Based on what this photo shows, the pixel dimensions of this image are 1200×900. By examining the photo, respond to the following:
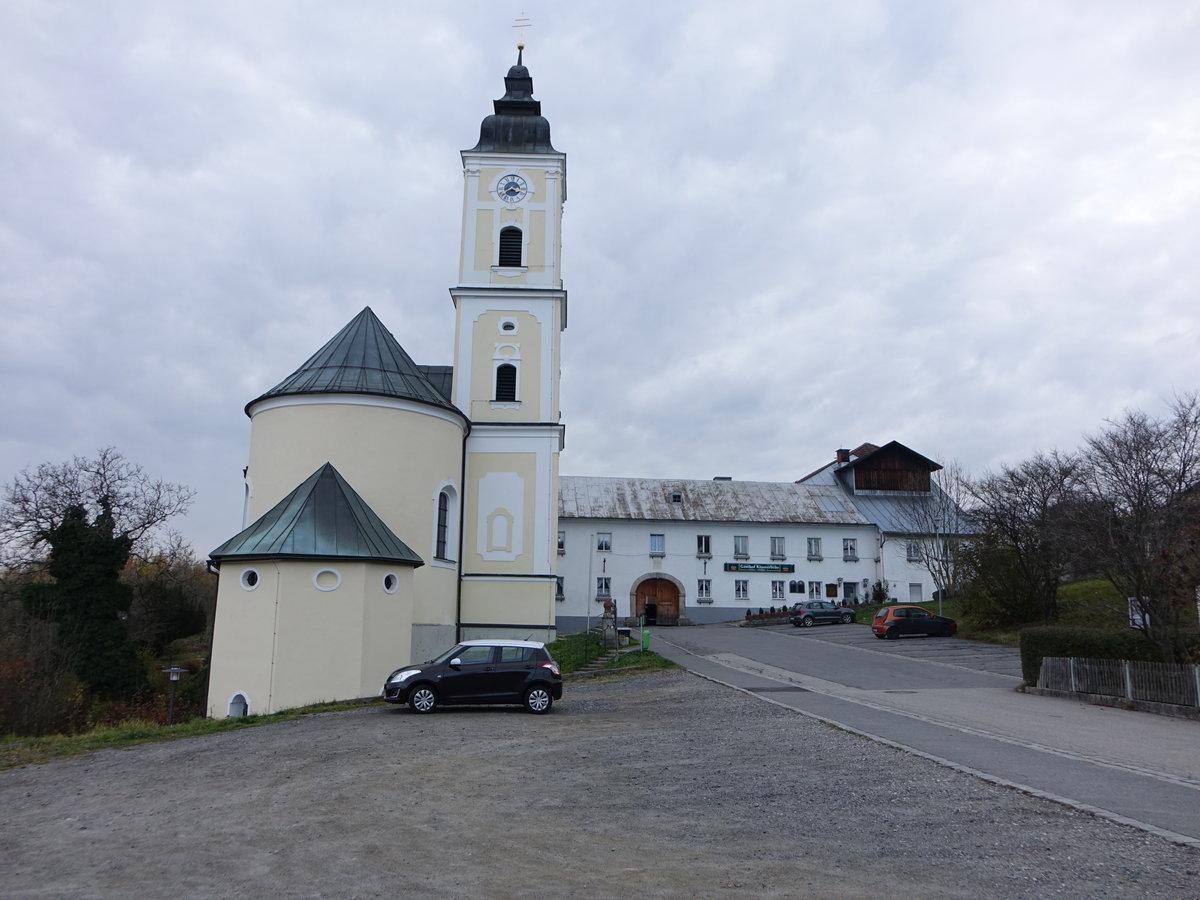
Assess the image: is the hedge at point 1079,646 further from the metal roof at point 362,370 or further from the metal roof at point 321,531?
the metal roof at point 362,370

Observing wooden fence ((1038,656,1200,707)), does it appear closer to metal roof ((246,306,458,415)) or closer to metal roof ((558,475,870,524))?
metal roof ((246,306,458,415))

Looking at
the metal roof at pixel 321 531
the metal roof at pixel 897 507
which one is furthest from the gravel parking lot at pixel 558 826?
the metal roof at pixel 897 507

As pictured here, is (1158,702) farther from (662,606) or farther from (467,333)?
(662,606)

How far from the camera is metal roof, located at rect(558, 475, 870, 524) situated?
53.5 metres

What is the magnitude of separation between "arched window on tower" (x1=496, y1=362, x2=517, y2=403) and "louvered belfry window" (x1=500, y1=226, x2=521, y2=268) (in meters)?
3.63

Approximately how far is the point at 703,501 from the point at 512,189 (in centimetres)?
2918

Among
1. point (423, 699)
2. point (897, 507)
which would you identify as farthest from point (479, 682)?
point (897, 507)

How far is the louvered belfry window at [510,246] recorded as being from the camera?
1180 inches

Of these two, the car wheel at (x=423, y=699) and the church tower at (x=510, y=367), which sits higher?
the church tower at (x=510, y=367)

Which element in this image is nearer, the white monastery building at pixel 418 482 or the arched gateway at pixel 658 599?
the white monastery building at pixel 418 482

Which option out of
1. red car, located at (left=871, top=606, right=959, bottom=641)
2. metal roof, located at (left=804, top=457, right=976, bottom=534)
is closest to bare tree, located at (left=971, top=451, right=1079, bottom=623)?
red car, located at (left=871, top=606, right=959, bottom=641)

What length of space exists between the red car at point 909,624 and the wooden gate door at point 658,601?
18.5 meters

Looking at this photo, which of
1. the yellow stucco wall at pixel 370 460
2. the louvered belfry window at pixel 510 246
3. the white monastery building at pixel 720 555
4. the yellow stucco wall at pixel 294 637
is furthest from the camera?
the white monastery building at pixel 720 555

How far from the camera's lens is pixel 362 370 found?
24.7m
